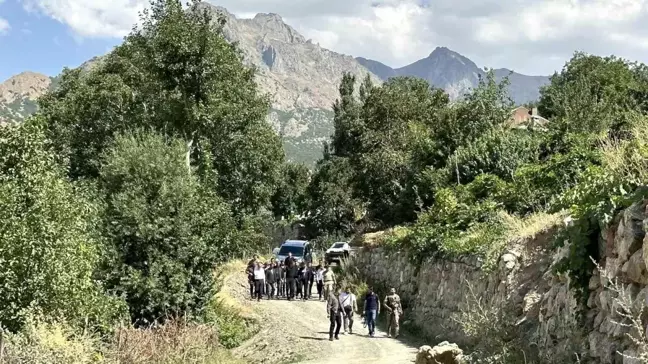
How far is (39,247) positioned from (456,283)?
9.81 m

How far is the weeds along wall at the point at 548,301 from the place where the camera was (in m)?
7.43

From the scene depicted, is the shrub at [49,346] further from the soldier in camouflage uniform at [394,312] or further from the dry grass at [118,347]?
the soldier in camouflage uniform at [394,312]

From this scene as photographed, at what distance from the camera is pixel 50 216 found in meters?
14.5

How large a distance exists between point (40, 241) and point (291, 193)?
6064cm

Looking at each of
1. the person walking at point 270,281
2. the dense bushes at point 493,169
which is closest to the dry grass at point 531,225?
the dense bushes at point 493,169

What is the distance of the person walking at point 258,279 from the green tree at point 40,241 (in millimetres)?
8327

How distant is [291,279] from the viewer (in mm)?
25141

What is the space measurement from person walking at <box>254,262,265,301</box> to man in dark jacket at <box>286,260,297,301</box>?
1.21m

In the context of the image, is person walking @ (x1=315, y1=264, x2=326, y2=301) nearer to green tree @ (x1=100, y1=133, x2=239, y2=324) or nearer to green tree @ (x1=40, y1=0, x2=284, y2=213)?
green tree @ (x1=40, y1=0, x2=284, y2=213)

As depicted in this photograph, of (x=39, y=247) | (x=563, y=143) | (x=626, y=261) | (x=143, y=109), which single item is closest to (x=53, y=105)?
(x=143, y=109)

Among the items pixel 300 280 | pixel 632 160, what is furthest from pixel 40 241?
pixel 300 280

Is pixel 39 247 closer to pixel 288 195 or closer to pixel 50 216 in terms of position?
pixel 50 216

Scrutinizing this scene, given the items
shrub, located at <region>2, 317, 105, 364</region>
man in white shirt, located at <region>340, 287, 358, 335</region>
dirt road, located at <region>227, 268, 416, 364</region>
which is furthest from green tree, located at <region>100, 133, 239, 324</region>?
man in white shirt, located at <region>340, 287, 358, 335</region>

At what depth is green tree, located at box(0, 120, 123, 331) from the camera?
44.3 feet
